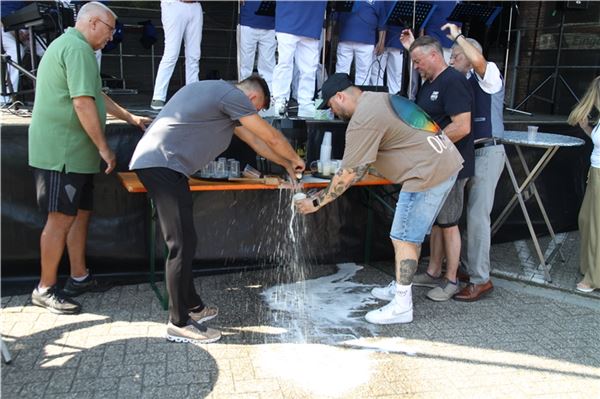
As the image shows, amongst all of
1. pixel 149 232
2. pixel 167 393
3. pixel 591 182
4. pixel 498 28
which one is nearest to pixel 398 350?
pixel 167 393

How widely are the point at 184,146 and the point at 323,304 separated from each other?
1.57 metres

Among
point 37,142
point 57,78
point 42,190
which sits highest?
point 57,78

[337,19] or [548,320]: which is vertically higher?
[337,19]

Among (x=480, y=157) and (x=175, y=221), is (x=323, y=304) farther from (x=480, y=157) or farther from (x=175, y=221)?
(x=480, y=157)

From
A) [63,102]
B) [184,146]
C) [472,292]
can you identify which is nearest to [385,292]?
[472,292]

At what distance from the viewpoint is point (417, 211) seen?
3.34m

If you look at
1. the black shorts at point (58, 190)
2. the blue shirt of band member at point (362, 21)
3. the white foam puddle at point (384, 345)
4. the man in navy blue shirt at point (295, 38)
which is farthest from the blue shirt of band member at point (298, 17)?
the white foam puddle at point (384, 345)

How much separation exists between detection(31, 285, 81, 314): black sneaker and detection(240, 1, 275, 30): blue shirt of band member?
3.39m

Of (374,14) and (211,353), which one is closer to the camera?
(211,353)

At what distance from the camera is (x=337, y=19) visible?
5.70 metres

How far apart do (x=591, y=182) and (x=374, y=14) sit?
271cm

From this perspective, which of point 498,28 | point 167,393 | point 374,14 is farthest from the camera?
point 498,28

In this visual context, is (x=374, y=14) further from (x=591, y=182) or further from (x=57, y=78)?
(x=57, y=78)

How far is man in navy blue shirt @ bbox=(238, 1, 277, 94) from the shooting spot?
5.59 m
